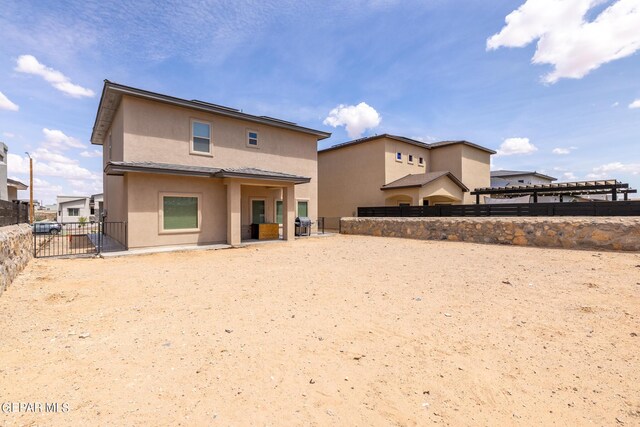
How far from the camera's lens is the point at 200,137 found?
1475 cm

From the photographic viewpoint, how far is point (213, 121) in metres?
15.2

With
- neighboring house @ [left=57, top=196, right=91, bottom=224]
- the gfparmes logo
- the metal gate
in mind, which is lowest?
the gfparmes logo

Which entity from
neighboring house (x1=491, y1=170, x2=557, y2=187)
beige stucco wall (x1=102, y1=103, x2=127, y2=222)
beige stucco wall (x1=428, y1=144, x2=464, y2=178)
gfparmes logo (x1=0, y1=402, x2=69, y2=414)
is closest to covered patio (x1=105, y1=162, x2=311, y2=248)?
beige stucco wall (x1=102, y1=103, x2=127, y2=222)

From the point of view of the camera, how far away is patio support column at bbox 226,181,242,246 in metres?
14.0

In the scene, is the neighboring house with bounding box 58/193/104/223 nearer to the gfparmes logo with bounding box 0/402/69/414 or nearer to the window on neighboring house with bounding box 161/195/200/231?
the window on neighboring house with bounding box 161/195/200/231

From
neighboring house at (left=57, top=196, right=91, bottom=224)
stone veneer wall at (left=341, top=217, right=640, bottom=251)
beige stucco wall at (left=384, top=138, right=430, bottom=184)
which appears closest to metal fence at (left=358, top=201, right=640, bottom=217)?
stone veneer wall at (left=341, top=217, right=640, bottom=251)

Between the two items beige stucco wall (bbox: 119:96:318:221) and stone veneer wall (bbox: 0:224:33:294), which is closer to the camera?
stone veneer wall (bbox: 0:224:33:294)

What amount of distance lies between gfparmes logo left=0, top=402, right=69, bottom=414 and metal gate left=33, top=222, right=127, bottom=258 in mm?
9953

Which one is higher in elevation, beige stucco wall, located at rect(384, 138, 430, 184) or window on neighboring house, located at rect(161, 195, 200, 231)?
beige stucco wall, located at rect(384, 138, 430, 184)

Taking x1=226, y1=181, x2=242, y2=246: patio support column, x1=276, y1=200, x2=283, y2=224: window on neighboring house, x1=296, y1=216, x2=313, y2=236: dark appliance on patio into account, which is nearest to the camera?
x1=226, y1=181, x2=242, y2=246: patio support column

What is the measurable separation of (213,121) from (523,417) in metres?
16.1

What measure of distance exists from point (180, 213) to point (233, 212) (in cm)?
239

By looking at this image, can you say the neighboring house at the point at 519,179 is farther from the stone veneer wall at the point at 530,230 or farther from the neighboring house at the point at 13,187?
the neighboring house at the point at 13,187

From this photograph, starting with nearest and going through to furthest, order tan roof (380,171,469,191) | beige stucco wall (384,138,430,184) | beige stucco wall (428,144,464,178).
Answer: tan roof (380,171,469,191) < beige stucco wall (384,138,430,184) < beige stucco wall (428,144,464,178)
